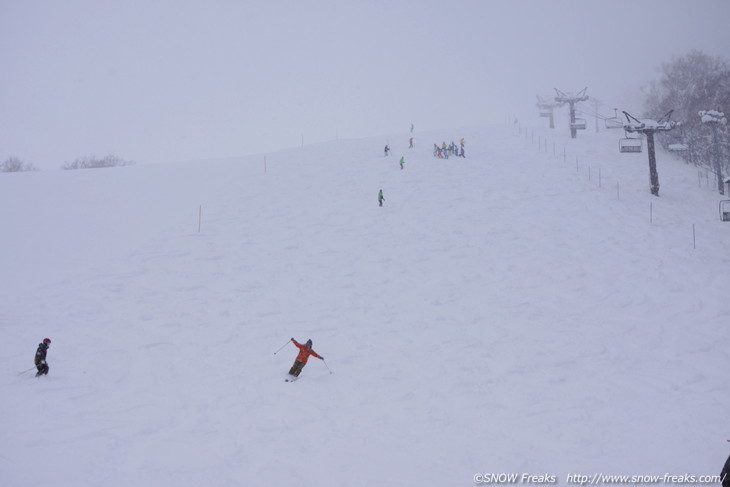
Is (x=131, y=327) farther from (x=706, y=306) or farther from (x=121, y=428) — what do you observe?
(x=706, y=306)

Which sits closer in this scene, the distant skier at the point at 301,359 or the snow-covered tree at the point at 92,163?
the distant skier at the point at 301,359

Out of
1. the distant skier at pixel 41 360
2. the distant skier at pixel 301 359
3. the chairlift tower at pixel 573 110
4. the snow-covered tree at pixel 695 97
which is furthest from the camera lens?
the chairlift tower at pixel 573 110

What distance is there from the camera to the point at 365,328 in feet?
49.5

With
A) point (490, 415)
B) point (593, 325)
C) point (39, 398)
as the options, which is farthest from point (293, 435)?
point (593, 325)

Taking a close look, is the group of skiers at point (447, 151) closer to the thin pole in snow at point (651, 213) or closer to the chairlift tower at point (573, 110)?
the chairlift tower at point (573, 110)

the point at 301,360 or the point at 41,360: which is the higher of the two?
the point at 41,360

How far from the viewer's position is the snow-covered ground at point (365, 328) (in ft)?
A: 29.9

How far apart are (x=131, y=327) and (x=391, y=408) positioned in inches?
375

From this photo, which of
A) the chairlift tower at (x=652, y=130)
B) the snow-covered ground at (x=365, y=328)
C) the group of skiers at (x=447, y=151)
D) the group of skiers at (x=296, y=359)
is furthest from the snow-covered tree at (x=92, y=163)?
the chairlift tower at (x=652, y=130)

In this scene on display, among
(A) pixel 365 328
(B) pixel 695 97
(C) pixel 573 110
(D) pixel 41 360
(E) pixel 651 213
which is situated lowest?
(A) pixel 365 328

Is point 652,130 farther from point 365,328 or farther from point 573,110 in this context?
point 365,328

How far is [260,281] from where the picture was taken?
1831cm

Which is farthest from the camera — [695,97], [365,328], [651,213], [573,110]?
[573,110]

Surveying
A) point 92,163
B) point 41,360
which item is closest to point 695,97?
point 41,360
